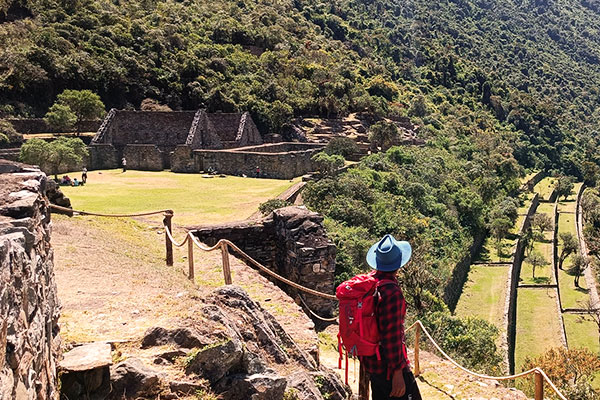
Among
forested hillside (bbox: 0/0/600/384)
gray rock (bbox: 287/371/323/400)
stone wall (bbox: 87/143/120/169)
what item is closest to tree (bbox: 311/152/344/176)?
forested hillside (bbox: 0/0/600/384)

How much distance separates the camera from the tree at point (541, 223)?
4614cm

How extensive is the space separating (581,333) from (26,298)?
1288 inches

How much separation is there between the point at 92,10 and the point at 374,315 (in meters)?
52.3

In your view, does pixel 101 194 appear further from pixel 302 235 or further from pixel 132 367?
pixel 132 367

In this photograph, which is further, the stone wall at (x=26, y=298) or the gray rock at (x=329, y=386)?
the gray rock at (x=329, y=386)

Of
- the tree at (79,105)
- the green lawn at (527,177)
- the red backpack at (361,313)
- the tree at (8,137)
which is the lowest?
the green lawn at (527,177)

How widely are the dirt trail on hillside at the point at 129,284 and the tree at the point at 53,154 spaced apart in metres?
11.6

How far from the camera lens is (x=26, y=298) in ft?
9.11

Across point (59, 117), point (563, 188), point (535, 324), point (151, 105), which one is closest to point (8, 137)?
point (59, 117)

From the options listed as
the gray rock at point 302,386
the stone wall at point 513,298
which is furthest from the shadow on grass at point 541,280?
the gray rock at point 302,386

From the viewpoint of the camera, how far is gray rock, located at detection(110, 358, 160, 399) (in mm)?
3463

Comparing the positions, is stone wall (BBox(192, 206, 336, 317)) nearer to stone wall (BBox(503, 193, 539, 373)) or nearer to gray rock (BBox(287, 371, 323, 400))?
gray rock (BBox(287, 371, 323, 400))

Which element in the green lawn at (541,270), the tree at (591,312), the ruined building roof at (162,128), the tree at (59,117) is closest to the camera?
the tree at (59,117)

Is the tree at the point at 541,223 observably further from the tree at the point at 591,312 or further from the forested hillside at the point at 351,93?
the tree at the point at 591,312
